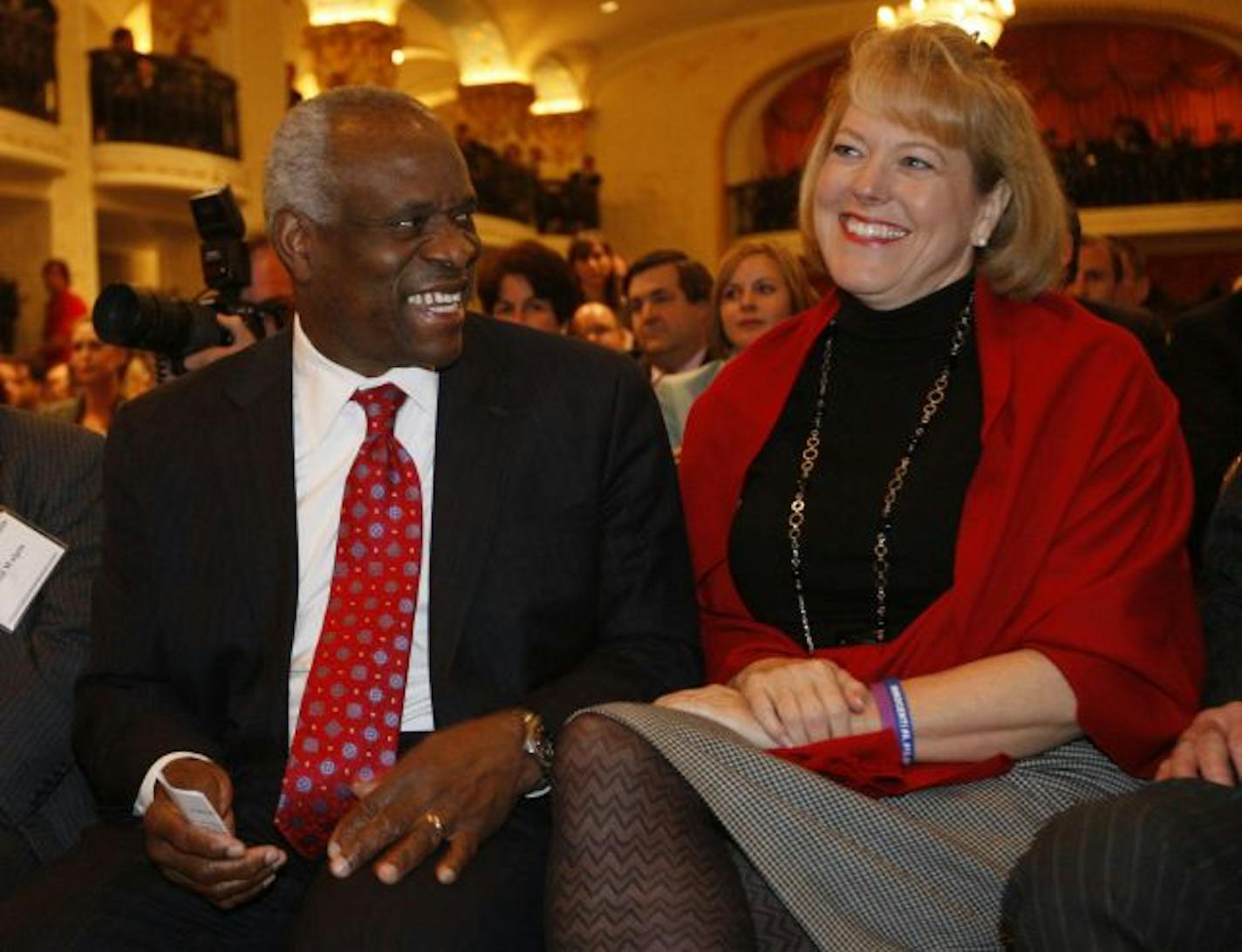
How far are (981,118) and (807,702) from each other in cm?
93

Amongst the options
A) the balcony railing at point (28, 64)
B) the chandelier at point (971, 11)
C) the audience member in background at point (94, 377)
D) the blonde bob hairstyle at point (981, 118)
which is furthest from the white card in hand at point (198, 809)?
the balcony railing at point (28, 64)

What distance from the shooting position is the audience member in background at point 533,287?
5.22 m

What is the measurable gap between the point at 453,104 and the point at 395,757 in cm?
2376

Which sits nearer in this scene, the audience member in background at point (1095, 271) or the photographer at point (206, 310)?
the photographer at point (206, 310)

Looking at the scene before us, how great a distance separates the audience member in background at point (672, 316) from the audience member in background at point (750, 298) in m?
0.44

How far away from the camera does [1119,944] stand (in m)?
1.60

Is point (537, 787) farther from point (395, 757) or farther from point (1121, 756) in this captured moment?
point (1121, 756)

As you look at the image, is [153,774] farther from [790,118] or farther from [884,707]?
[790,118]

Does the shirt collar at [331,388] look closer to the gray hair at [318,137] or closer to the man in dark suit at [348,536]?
the man in dark suit at [348,536]

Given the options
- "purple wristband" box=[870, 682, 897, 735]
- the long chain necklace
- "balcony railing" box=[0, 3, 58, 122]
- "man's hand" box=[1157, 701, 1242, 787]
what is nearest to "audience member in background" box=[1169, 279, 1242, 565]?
the long chain necklace

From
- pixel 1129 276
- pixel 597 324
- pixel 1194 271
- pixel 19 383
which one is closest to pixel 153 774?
pixel 597 324

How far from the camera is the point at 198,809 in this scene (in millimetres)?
2082

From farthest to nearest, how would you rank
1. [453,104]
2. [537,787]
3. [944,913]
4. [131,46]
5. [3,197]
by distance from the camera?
[453,104]
[131,46]
[3,197]
[537,787]
[944,913]

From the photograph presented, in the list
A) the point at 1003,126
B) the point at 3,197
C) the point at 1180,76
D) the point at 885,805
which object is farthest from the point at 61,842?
the point at 1180,76
